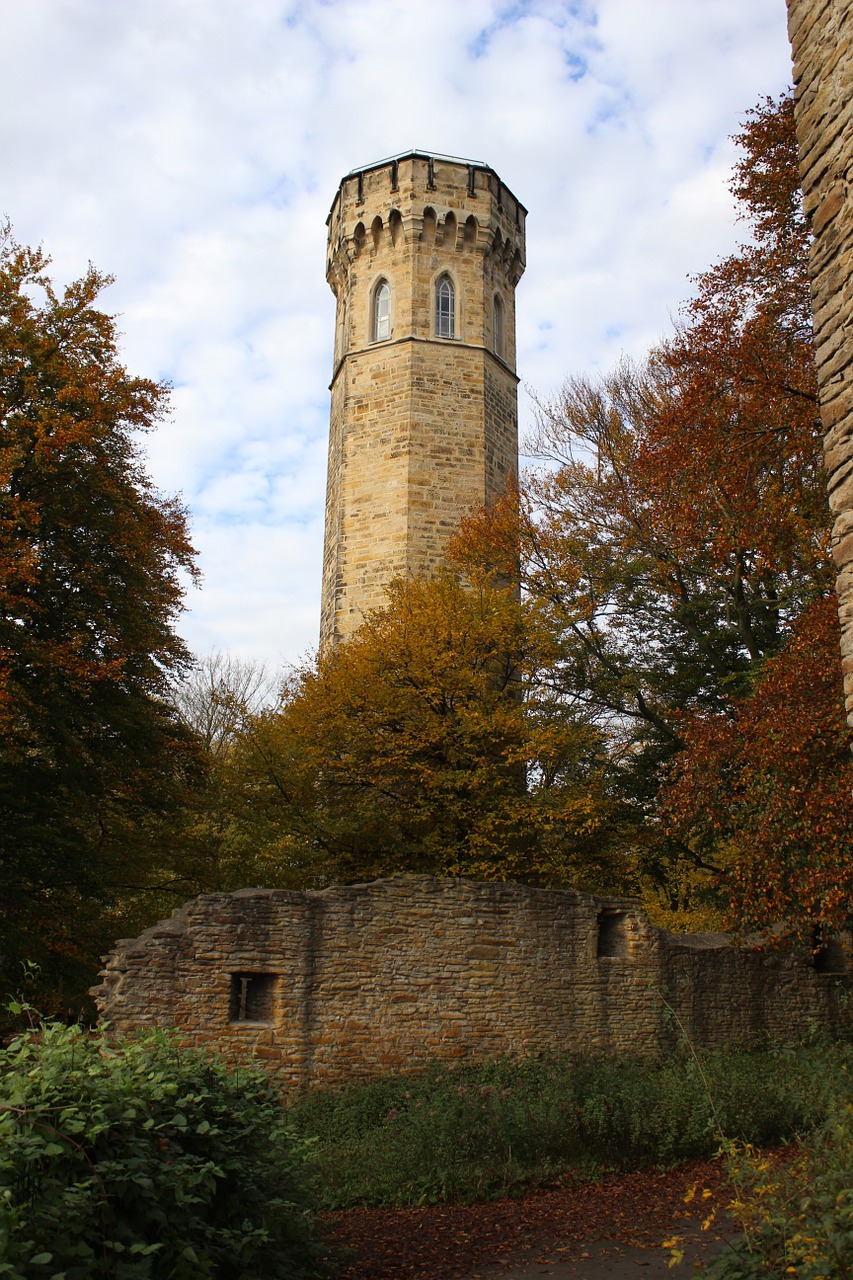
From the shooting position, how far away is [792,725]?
10.3 m

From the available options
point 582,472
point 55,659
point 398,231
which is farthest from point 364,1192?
point 398,231

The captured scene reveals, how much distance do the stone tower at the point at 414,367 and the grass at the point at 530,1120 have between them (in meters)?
12.9

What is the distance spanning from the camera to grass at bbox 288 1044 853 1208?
8922mm

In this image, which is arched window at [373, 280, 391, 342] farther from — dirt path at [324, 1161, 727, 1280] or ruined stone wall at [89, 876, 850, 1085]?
dirt path at [324, 1161, 727, 1280]

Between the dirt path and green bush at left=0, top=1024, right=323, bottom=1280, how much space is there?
1.13 meters

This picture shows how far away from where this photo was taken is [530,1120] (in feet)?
31.8

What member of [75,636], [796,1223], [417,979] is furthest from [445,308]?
[796,1223]

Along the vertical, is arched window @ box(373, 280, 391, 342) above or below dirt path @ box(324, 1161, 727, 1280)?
above

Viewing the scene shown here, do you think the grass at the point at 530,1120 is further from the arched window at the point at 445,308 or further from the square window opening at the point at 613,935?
the arched window at the point at 445,308

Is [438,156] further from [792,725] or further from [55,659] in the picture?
[792,725]

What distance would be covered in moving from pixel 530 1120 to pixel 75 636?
831 cm

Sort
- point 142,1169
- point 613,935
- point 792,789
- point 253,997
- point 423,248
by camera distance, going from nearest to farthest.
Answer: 1. point 142,1169
2. point 792,789
3. point 253,997
4. point 613,935
5. point 423,248

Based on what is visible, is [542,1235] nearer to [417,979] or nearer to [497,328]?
[417,979]

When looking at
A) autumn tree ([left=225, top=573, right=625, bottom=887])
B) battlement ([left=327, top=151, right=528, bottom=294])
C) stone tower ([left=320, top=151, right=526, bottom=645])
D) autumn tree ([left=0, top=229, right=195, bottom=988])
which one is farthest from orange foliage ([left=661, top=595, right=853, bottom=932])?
battlement ([left=327, top=151, right=528, bottom=294])
